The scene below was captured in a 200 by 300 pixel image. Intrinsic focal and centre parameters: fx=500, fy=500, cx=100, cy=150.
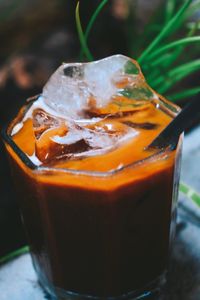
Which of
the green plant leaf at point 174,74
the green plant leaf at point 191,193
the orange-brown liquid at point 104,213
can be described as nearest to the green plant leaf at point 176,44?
the green plant leaf at point 174,74

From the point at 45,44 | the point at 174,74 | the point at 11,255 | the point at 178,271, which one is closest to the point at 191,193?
the point at 178,271

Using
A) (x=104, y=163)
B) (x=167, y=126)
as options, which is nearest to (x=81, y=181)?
(x=104, y=163)

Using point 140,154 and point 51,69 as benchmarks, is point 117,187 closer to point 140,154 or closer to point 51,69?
point 140,154

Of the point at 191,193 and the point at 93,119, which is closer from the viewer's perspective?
the point at 93,119

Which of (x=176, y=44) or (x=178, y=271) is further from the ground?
(x=176, y=44)

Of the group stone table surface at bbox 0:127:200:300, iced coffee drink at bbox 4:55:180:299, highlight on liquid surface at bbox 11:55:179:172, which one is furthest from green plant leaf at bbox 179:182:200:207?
highlight on liquid surface at bbox 11:55:179:172

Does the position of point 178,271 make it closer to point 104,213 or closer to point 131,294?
point 131,294
